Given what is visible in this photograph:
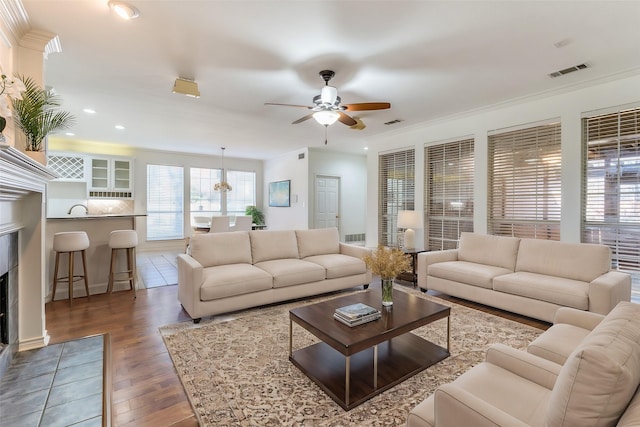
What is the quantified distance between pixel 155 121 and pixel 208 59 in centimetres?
289

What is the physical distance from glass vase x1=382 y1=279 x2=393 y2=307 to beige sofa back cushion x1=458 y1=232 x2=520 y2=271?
2.21 m

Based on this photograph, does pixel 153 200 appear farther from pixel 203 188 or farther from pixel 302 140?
pixel 302 140

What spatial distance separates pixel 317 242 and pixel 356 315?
243cm

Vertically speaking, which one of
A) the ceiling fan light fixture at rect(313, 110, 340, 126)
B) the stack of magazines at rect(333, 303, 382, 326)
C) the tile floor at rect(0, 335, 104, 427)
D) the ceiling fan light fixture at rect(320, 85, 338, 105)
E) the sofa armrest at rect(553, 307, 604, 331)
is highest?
the ceiling fan light fixture at rect(320, 85, 338, 105)

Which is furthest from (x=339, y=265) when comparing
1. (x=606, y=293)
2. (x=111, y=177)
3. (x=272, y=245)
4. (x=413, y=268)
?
(x=111, y=177)

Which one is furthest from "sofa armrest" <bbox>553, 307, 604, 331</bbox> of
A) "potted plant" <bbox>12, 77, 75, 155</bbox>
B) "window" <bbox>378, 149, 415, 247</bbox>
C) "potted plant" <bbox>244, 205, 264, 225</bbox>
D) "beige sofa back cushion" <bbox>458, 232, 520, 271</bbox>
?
"potted plant" <bbox>244, 205, 264, 225</bbox>

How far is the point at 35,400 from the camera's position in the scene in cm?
192

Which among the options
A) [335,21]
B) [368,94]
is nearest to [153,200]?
[368,94]

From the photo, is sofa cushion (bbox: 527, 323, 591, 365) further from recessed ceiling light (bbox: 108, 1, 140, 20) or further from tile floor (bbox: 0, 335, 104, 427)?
recessed ceiling light (bbox: 108, 1, 140, 20)

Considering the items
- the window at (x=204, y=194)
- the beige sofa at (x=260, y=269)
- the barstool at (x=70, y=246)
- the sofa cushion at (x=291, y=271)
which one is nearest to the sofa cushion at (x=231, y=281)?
the beige sofa at (x=260, y=269)

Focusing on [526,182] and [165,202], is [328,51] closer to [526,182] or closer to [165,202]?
[526,182]

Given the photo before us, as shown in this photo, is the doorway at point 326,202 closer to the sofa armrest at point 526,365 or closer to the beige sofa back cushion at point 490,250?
the beige sofa back cushion at point 490,250

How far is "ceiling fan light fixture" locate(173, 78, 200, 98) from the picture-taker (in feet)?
11.1

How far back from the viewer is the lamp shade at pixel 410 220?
4863 millimetres
